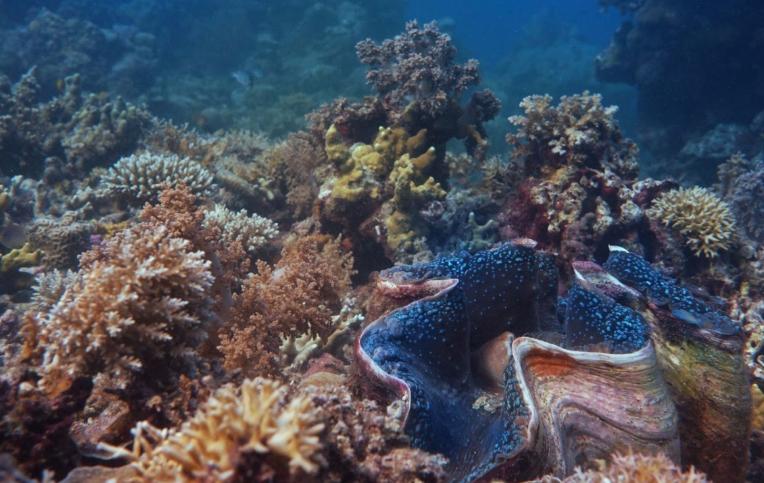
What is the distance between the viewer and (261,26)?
75.5 feet

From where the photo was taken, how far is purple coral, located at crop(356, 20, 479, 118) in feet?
17.5

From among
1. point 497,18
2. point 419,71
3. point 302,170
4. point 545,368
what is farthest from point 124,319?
point 497,18

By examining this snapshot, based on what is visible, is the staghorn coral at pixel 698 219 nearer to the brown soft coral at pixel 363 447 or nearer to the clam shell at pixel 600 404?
the clam shell at pixel 600 404

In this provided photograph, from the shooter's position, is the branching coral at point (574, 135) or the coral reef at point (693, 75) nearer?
the branching coral at point (574, 135)

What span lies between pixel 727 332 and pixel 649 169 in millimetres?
13624

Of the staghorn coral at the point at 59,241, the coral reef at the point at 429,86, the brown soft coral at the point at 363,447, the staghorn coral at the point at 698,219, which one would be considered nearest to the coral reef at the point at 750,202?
the staghorn coral at the point at 698,219

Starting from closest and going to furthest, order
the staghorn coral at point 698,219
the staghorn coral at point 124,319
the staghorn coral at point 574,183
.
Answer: the staghorn coral at point 124,319
the staghorn coral at point 574,183
the staghorn coral at point 698,219

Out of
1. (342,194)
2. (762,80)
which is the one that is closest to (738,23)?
(762,80)

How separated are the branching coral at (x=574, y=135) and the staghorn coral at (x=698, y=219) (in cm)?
50

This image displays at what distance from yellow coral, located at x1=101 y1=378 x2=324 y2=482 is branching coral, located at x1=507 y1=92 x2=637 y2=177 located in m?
4.17

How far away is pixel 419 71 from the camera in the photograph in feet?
17.4

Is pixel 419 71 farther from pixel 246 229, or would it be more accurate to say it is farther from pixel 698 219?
pixel 698 219

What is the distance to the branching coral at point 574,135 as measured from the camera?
4570mm

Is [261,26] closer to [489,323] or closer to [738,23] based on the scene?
[738,23]
